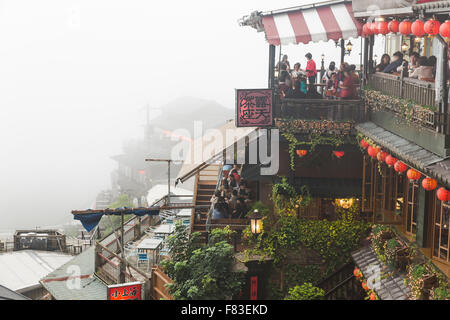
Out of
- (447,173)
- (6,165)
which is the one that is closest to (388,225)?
(447,173)

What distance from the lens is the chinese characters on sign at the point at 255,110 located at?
55.5 ft

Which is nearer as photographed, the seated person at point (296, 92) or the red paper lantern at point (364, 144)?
the red paper lantern at point (364, 144)

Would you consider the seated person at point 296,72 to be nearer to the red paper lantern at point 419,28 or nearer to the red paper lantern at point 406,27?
the red paper lantern at point 406,27

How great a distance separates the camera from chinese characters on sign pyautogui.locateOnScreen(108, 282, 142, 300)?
1462 cm

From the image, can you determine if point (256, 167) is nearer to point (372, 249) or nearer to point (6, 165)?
point (372, 249)

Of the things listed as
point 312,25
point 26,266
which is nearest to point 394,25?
point 312,25

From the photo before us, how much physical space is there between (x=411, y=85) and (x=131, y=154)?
2903 inches

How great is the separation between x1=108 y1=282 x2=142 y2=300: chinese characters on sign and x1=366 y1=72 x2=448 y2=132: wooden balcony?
8045mm

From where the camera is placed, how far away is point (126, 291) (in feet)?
48.7

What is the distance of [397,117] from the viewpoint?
13.1m

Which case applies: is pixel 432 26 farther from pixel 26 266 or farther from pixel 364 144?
pixel 26 266

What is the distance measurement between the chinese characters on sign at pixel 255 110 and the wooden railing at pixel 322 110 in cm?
32

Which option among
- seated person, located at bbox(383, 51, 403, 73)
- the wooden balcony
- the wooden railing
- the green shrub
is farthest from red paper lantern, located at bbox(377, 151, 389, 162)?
the green shrub

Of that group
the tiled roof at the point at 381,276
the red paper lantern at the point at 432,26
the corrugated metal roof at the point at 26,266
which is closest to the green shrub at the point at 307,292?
the tiled roof at the point at 381,276
